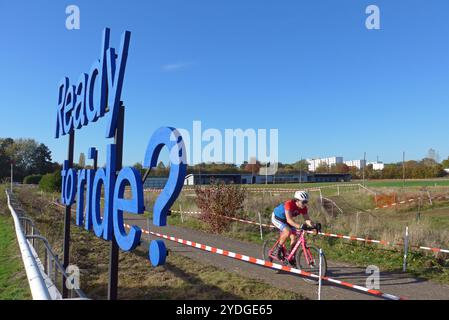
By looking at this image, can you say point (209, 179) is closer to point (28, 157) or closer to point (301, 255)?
point (301, 255)

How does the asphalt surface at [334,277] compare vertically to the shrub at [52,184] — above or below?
below

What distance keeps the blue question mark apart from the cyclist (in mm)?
4366

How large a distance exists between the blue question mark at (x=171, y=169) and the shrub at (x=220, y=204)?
35.0 ft

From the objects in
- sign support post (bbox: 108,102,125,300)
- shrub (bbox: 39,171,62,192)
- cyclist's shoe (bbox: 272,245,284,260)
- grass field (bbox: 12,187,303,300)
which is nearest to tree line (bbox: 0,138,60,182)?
shrub (bbox: 39,171,62,192)

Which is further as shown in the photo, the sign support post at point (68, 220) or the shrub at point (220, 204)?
the shrub at point (220, 204)

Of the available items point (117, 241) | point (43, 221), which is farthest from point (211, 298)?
point (43, 221)

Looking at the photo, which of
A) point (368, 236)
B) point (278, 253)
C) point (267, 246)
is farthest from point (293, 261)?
point (368, 236)

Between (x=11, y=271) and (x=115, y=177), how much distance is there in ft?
18.6

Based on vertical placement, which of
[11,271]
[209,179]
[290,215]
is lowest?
[11,271]

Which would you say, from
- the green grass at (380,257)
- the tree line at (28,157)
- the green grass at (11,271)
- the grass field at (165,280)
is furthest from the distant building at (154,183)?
the tree line at (28,157)

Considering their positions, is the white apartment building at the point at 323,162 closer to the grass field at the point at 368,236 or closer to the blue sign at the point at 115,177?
the grass field at the point at 368,236

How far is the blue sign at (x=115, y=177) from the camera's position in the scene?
4.08 m

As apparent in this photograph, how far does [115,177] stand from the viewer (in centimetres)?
514
